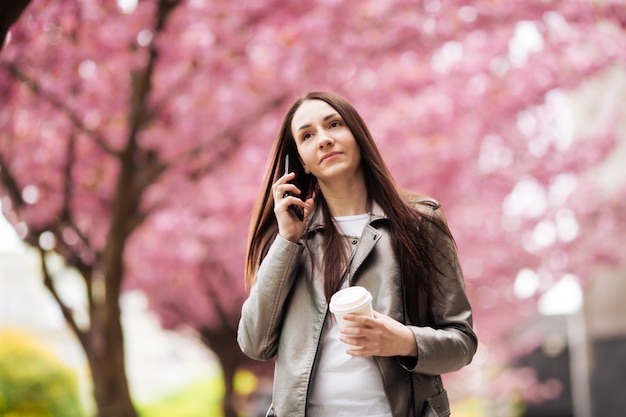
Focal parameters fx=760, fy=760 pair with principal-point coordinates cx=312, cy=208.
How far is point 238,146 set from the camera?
7.21 metres

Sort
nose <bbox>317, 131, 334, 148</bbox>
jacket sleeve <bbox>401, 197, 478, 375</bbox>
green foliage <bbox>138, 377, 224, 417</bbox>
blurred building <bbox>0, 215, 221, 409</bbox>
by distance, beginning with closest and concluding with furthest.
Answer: jacket sleeve <bbox>401, 197, 478, 375</bbox> < nose <bbox>317, 131, 334, 148</bbox> < green foliage <bbox>138, 377, 224, 417</bbox> < blurred building <bbox>0, 215, 221, 409</bbox>

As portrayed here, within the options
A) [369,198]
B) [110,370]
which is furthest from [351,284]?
[110,370]

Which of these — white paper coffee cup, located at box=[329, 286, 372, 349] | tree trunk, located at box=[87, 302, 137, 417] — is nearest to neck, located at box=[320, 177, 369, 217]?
white paper coffee cup, located at box=[329, 286, 372, 349]

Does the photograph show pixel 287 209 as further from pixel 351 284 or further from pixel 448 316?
pixel 448 316

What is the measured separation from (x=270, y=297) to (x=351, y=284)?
23 centimetres

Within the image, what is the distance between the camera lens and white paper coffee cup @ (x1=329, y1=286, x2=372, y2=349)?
70.5 inches

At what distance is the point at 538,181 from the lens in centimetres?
1170

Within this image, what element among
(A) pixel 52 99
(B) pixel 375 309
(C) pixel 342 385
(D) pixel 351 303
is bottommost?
(C) pixel 342 385

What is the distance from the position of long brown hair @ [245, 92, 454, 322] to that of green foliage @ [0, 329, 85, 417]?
10.7 m

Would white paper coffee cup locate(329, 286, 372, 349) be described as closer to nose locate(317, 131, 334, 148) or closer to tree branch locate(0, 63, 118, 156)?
nose locate(317, 131, 334, 148)

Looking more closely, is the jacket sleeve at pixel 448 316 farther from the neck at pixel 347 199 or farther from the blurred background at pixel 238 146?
the blurred background at pixel 238 146

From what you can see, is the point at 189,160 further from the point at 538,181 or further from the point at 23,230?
the point at 538,181

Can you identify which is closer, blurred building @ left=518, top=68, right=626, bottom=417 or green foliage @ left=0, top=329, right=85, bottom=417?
green foliage @ left=0, top=329, right=85, bottom=417

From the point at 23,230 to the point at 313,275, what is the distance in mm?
5854
